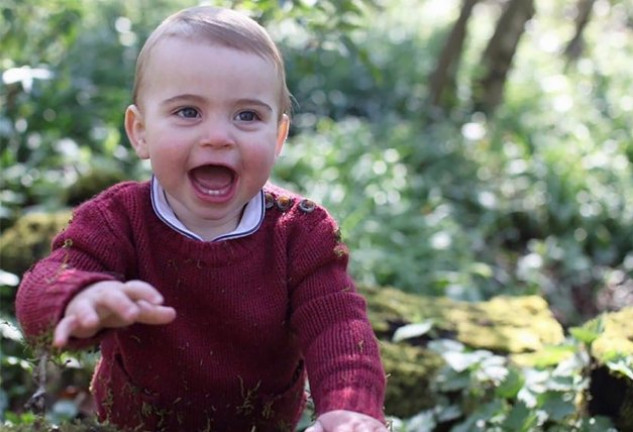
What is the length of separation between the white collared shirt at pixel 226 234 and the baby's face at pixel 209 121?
46 millimetres

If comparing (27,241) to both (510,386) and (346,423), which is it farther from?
(346,423)

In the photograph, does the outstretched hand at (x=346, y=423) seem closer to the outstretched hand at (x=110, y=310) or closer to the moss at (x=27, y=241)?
the outstretched hand at (x=110, y=310)

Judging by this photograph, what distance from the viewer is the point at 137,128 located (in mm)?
2072

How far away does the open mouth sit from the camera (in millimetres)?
1955

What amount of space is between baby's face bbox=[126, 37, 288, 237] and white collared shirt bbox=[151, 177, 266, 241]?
5 cm

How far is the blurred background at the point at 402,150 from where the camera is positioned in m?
4.87

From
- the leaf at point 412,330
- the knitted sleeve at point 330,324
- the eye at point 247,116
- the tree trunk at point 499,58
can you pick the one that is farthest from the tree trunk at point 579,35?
the eye at point 247,116

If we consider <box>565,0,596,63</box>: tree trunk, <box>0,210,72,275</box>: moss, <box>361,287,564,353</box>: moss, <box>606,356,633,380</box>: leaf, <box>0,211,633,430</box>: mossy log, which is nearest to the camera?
<box>606,356,633,380</box>: leaf

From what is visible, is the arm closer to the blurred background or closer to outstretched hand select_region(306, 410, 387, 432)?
outstretched hand select_region(306, 410, 387, 432)

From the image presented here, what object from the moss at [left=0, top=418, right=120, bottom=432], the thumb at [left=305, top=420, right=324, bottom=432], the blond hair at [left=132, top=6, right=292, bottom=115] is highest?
the blond hair at [left=132, top=6, right=292, bottom=115]

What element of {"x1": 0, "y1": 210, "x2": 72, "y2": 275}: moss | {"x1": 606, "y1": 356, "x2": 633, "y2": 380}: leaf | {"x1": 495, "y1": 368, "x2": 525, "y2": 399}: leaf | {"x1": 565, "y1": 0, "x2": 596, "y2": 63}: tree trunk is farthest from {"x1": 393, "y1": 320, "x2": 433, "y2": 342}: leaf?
{"x1": 565, "y1": 0, "x2": 596, "y2": 63}: tree trunk

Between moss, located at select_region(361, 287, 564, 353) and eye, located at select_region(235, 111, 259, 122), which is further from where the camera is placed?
moss, located at select_region(361, 287, 564, 353)

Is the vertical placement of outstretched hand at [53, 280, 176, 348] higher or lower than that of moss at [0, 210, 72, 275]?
higher

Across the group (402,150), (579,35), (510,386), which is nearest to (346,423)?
(510,386)
